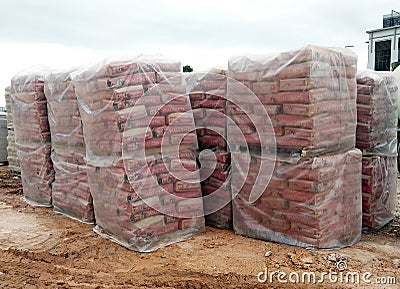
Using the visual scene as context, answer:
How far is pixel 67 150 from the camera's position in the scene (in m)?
5.40

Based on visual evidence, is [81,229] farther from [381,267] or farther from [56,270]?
[381,267]

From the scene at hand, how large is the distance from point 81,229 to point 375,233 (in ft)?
11.9

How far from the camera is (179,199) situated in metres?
4.41

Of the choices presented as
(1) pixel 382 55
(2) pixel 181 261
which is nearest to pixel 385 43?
(1) pixel 382 55

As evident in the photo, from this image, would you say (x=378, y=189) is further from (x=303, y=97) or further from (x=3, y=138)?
(x=3, y=138)

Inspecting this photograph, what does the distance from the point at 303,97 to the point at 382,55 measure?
977 inches

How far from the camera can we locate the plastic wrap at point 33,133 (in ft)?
19.3

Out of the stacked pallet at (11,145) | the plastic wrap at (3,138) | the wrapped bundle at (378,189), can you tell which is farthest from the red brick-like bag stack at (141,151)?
the plastic wrap at (3,138)

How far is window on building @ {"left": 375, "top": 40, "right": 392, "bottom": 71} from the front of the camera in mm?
24922

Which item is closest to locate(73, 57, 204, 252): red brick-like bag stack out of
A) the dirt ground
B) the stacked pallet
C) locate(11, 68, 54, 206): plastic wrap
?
the dirt ground

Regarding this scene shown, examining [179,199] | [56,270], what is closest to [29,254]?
[56,270]

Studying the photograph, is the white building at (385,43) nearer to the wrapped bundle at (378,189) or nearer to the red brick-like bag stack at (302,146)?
the wrapped bundle at (378,189)

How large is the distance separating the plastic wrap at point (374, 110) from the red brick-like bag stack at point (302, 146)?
16.7 inches

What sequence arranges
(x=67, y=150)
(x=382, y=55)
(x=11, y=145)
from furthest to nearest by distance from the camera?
(x=382, y=55), (x=11, y=145), (x=67, y=150)
